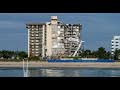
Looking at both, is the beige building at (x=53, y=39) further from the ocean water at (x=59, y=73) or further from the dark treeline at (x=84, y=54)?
the ocean water at (x=59, y=73)

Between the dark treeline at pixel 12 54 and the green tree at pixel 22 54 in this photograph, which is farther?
the dark treeline at pixel 12 54

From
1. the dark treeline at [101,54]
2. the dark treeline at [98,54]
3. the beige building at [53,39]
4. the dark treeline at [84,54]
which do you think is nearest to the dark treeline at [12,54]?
the dark treeline at [84,54]

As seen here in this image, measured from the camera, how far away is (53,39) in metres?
131

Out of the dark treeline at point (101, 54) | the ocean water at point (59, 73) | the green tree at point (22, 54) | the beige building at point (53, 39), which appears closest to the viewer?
the ocean water at point (59, 73)

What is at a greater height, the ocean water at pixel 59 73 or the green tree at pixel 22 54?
the green tree at pixel 22 54

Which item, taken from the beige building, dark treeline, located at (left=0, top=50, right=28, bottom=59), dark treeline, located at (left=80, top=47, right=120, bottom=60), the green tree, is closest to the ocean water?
the green tree

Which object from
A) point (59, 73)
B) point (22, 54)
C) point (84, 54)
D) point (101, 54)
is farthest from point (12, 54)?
point (59, 73)

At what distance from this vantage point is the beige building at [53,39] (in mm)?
124375

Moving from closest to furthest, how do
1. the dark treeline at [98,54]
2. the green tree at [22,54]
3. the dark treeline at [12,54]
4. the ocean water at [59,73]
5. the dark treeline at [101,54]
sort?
1. the ocean water at [59,73]
2. the green tree at [22,54]
3. the dark treeline at [12,54]
4. the dark treeline at [101,54]
5. the dark treeline at [98,54]
